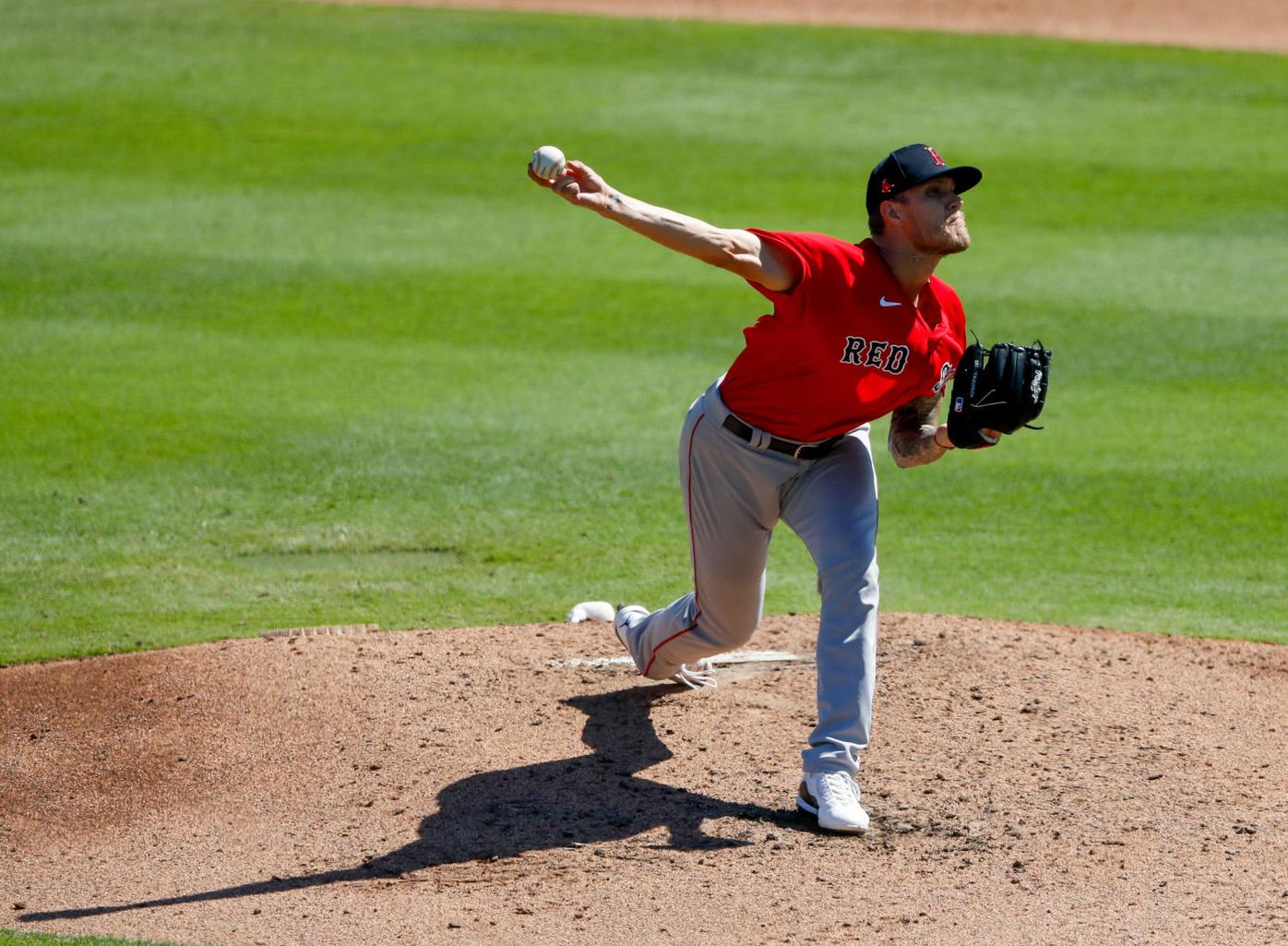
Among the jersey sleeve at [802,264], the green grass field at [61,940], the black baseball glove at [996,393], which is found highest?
the jersey sleeve at [802,264]

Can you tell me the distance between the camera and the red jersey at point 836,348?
15.3ft

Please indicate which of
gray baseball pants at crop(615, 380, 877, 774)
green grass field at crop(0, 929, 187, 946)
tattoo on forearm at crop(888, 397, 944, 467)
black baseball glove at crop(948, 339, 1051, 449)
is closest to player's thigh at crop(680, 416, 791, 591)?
gray baseball pants at crop(615, 380, 877, 774)

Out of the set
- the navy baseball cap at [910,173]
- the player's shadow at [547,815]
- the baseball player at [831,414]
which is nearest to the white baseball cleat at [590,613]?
the player's shadow at [547,815]

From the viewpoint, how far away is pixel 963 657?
591 centimetres

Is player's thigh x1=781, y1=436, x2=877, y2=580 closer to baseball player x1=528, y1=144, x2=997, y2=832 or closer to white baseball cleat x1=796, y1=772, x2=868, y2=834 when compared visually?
baseball player x1=528, y1=144, x2=997, y2=832

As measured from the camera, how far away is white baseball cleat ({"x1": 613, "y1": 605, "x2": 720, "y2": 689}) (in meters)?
5.65

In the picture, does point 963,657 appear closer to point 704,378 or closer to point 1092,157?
point 704,378

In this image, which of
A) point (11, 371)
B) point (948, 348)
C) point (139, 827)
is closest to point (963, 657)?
point (948, 348)

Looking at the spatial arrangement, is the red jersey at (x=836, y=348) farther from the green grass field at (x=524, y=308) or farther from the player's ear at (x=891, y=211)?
the green grass field at (x=524, y=308)

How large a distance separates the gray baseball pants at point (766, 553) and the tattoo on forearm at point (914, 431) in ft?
0.48

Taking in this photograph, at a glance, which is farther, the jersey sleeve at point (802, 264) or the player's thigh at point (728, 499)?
the player's thigh at point (728, 499)

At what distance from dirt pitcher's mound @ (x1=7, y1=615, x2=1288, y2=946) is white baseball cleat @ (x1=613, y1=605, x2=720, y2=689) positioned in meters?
0.06

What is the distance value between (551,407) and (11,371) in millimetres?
3205

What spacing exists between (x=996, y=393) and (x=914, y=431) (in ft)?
1.56
